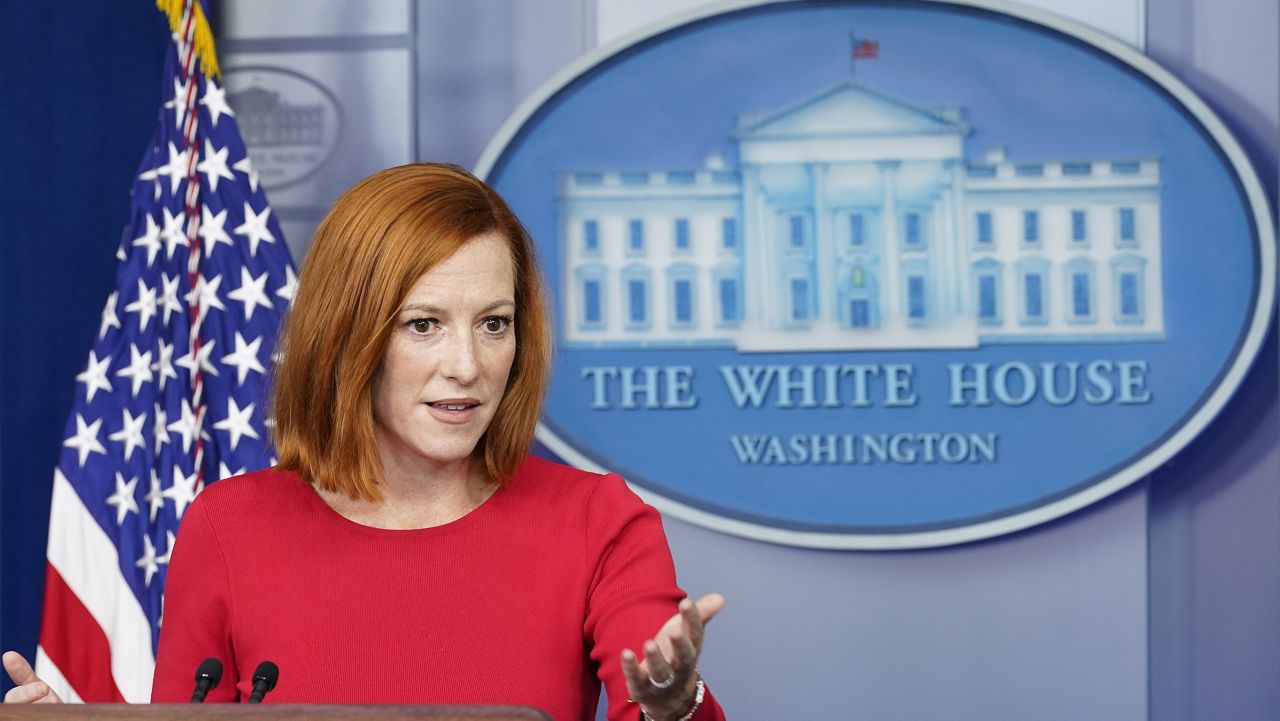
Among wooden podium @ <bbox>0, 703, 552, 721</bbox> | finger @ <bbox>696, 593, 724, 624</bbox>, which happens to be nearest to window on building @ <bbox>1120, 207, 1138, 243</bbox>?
finger @ <bbox>696, 593, 724, 624</bbox>


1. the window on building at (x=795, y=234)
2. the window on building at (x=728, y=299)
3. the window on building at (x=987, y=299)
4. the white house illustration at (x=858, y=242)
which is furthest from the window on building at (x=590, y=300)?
the window on building at (x=987, y=299)

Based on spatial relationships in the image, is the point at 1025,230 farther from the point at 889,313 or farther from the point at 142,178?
the point at 142,178

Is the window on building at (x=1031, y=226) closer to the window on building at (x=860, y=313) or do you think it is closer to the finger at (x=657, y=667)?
the window on building at (x=860, y=313)

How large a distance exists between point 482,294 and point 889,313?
4.19 feet

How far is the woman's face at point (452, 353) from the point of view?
143 centimetres

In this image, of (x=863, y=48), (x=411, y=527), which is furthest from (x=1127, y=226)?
(x=411, y=527)

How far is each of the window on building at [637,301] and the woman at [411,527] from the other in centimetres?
104

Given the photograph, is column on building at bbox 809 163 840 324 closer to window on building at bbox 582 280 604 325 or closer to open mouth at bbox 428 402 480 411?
window on building at bbox 582 280 604 325

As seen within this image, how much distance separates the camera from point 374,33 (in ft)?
8.86

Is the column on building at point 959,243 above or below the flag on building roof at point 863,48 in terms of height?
below

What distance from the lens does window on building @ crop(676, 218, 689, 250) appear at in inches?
102

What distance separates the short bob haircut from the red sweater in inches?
2.6

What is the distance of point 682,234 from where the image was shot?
2588 millimetres

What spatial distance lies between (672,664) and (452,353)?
0.46 m
